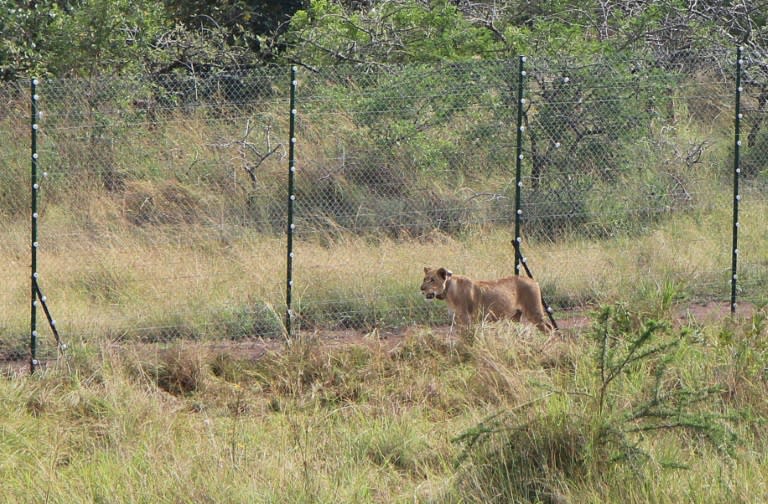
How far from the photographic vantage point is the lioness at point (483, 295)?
1013 cm

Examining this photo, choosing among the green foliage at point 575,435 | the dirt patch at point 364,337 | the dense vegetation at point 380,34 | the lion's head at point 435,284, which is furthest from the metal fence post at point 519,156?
the dense vegetation at point 380,34

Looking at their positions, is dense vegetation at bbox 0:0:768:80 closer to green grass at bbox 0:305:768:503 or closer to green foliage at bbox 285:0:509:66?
green foliage at bbox 285:0:509:66

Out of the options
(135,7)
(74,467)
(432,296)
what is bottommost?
(74,467)

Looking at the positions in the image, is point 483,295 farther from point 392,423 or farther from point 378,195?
point 378,195

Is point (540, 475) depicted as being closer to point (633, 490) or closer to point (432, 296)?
point (633, 490)

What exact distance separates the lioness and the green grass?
0.44m

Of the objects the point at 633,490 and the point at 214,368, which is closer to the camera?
the point at 633,490

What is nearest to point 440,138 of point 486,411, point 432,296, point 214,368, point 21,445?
point 432,296

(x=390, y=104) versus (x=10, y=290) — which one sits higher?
(x=390, y=104)

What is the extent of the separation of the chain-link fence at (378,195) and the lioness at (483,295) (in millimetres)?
862

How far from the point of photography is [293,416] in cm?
822

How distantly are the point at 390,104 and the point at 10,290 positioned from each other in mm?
3890

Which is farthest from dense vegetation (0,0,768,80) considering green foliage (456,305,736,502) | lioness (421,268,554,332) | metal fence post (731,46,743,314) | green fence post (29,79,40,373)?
green foliage (456,305,736,502)

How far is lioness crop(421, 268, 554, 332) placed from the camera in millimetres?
10133
